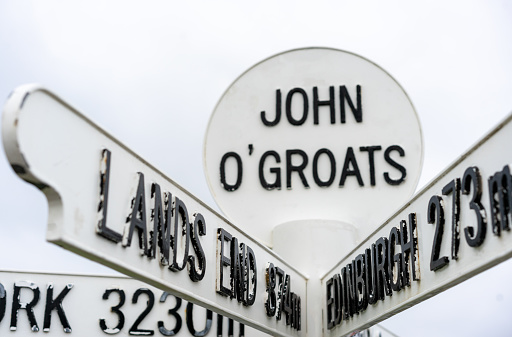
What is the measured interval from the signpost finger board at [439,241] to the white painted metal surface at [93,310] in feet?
4.41

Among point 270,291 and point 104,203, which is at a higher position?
point 270,291

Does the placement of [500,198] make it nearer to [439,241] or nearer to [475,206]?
[475,206]

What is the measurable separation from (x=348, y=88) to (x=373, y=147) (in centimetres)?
73

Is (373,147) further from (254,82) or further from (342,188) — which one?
(254,82)

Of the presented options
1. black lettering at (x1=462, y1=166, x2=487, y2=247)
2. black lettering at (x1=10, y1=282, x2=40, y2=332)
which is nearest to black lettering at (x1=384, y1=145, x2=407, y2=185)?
black lettering at (x1=10, y1=282, x2=40, y2=332)

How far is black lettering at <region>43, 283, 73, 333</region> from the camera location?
6.17 meters

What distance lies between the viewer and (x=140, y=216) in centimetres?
394

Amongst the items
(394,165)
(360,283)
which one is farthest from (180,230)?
(394,165)

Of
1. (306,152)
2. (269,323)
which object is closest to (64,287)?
(269,323)

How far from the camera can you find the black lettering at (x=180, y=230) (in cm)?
428

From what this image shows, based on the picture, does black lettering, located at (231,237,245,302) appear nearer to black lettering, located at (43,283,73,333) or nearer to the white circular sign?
black lettering, located at (43,283,73,333)

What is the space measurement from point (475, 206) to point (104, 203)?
173 centimetres

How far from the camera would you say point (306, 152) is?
774 cm

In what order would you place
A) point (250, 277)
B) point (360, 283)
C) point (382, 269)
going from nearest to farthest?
point (382, 269) → point (250, 277) → point (360, 283)
